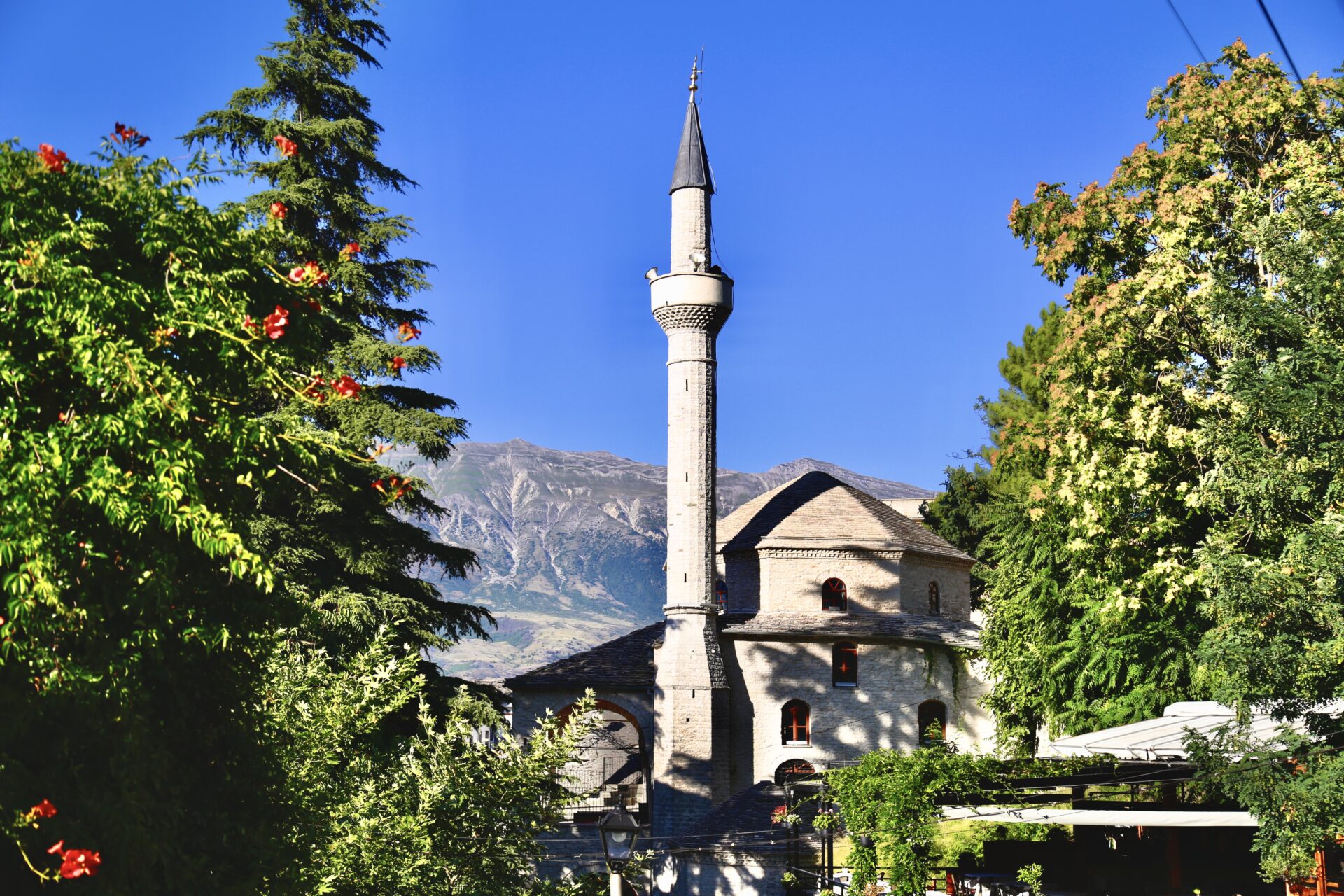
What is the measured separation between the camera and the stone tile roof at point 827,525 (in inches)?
1601

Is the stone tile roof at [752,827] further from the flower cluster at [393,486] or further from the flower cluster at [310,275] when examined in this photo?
the flower cluster at [310,275]

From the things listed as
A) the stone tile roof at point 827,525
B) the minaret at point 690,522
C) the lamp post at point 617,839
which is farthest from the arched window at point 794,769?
the lamp post at point 617,839

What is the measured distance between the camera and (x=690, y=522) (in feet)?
126

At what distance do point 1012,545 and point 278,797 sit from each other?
24.4m

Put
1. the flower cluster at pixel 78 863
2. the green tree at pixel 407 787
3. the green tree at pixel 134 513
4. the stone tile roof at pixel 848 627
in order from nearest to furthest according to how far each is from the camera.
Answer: the flower cluster at pixel 78 863
the green tree at pixel 134 513
the green tree at pixel 407 787
the stone tile roof at pixel 848 627

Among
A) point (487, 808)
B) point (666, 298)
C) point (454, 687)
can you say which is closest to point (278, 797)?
point (487, 808)

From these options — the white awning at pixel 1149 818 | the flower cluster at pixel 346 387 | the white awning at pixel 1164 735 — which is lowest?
the white awning at pixel 1149 818

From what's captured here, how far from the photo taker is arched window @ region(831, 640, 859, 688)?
128 feet

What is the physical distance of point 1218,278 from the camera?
17.3 m

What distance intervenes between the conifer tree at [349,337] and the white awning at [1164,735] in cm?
1245

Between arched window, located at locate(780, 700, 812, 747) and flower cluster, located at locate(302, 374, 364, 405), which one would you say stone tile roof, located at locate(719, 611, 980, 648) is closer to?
arched window, located at locate(780, 700, 812, 747)

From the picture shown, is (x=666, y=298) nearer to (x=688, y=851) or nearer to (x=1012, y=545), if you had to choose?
(x=1012, y=545)

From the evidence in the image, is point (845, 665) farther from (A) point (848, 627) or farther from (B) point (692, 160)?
(B) point (692, 160)

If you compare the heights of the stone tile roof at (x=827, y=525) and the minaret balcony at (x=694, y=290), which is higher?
the minaret balcony at (x=694, y=290)
